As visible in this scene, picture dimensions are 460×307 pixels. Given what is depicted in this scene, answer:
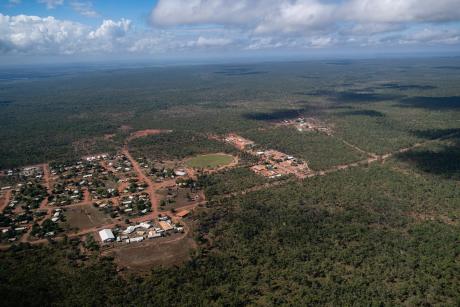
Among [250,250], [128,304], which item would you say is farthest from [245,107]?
[128,304]

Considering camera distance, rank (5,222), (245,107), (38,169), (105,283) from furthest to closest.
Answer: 1. (245,107)
2. (38,169)
3. (5,222)
4. (105,283)

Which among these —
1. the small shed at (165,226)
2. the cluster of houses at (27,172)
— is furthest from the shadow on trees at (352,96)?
the small shed at (165,226)

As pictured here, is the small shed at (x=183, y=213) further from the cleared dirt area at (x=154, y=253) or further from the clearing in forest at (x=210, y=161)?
the clearing in forest at (x=210, y=161)

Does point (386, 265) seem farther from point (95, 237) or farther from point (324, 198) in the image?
point (95, 237)

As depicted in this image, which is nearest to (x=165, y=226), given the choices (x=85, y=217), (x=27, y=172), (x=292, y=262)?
(x=85, y=217)

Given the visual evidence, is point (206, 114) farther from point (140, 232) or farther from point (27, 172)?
point (140, 232)

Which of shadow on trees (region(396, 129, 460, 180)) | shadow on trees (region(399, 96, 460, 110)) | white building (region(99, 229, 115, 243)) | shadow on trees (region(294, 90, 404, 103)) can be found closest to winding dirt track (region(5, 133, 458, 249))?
white building (region(99, 229, 115, 243))

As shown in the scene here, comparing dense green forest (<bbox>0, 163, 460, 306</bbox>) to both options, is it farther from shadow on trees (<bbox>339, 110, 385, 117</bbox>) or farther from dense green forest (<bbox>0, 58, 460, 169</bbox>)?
shadow on trees (<bbox>339, 110, 385, 117</bbox>)
